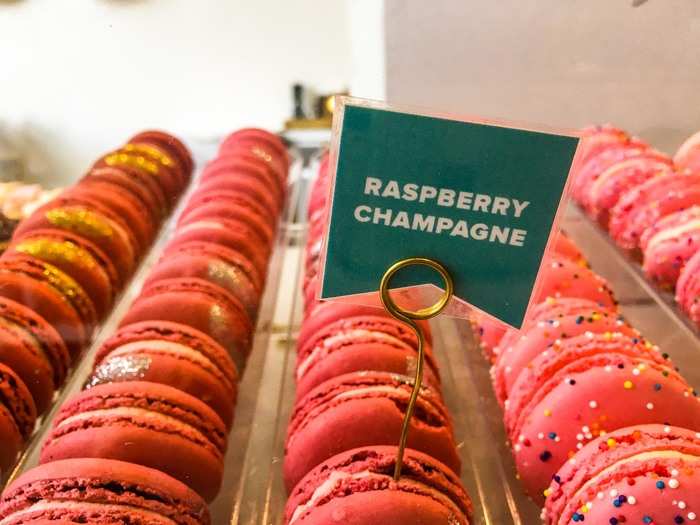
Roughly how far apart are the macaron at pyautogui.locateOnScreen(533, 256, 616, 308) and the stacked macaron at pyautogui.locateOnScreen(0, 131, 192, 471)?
114 centimetres

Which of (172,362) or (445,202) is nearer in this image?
(445,202)

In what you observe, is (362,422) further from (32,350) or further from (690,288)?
(690,288)

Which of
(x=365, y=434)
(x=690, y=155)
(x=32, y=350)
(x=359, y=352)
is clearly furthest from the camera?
(x=690, y=155)

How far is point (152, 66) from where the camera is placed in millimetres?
3070

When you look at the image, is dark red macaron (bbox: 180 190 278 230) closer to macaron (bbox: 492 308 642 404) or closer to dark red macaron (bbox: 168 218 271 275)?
dark red macaron (bbox: 168 218 271 275)

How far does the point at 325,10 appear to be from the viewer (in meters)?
3.53

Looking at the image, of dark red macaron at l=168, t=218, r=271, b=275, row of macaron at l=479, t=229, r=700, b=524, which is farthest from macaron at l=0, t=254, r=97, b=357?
row of macaron at l=479, t=229, r=700, b=524

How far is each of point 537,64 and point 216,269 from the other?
120 cm

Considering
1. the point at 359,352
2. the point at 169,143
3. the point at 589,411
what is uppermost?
the point at 169,143

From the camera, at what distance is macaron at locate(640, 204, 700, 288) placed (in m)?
1.63

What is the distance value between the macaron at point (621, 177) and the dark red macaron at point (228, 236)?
1.11 metres

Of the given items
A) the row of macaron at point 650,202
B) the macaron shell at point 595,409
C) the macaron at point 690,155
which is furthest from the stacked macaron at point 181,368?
the macaron at point 690,155

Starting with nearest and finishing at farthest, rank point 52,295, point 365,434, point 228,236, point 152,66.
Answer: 1. point 365,434
2. point 52,295
3. point 228,236
4. point 152,66

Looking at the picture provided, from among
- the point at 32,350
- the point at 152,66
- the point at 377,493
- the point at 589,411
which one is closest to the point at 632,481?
the point at 589,411
